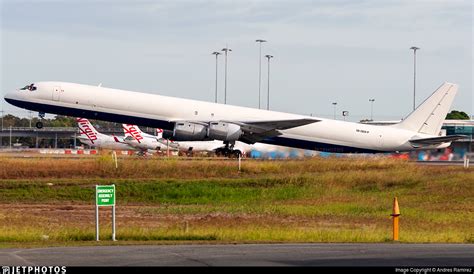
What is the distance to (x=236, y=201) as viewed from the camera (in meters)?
41.9

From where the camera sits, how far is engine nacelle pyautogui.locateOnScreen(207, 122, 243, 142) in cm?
5816

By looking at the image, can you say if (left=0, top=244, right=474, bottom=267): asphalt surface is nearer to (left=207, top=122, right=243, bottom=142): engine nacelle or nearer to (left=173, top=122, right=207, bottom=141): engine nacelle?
(left=173, top=122, right=207, bottom=141): engine nacelle

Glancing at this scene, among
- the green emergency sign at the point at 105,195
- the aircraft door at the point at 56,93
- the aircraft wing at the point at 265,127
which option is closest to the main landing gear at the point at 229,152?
the aircraft wing at the point at 265,127

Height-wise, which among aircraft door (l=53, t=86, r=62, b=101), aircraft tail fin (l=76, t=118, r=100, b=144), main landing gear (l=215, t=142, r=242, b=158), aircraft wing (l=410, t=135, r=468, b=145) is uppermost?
aircraft door (l=53, t=86, r=62, b=101)

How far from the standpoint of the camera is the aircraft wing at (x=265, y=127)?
59344 millimetres

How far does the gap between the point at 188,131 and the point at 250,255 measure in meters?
39.7

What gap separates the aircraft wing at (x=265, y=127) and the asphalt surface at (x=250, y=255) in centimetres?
3824

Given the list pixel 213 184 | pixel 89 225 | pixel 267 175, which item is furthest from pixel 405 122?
pixel 89 225

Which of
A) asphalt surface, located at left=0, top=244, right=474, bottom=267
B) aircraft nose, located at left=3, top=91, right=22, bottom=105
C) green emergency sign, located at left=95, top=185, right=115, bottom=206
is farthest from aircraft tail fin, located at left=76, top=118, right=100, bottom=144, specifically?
asphalt surface, located at left=0, top=244, right=474, bottom=267

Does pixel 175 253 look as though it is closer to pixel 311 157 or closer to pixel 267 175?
pixel 267 175

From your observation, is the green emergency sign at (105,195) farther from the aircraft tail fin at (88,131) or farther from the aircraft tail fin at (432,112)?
the aircraft tail fin at (88,131)

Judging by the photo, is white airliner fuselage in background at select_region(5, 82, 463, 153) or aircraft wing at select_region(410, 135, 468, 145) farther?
aircraft wing at select_region(410, 135, 468, 145)

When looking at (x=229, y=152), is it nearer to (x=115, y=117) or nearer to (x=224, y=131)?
(x=224, y=131)

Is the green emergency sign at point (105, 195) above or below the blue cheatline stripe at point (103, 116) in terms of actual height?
below
